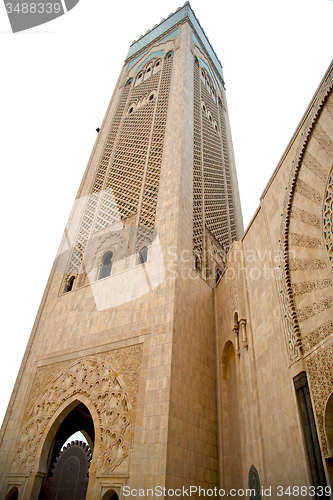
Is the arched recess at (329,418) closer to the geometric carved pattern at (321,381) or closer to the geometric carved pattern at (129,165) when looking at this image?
the geometric carved pattern at (321,381)

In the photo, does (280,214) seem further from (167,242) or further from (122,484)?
(122,484)

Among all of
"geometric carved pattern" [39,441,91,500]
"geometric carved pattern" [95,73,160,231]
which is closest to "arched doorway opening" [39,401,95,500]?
"geometric carved pattern" [39,441,91,500]

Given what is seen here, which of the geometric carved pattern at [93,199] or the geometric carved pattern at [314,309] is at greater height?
the geometric carved pattern at [93,199]

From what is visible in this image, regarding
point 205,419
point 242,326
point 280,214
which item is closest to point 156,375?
point 205,419

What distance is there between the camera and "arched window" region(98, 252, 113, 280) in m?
6.53

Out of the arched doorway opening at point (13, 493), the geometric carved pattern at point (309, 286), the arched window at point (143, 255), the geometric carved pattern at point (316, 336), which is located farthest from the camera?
the arched window at point (143, 255)

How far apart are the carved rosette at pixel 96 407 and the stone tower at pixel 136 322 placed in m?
0.02

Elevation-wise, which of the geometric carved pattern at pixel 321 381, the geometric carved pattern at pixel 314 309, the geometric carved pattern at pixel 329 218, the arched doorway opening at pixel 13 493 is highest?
the geometric carved pattern at pixel 329 218

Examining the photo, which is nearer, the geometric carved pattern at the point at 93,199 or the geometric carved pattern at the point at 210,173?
the geometric carved pattern at the point at 210,173

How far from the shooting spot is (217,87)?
12.3 metres

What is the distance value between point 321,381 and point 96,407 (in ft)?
9.84

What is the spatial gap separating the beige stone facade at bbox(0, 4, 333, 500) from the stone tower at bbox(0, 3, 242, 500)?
3cm

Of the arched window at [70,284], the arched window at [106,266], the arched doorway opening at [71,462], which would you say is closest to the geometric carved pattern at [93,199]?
the arched window at [70,284]

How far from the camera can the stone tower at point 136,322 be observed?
4.19 m
